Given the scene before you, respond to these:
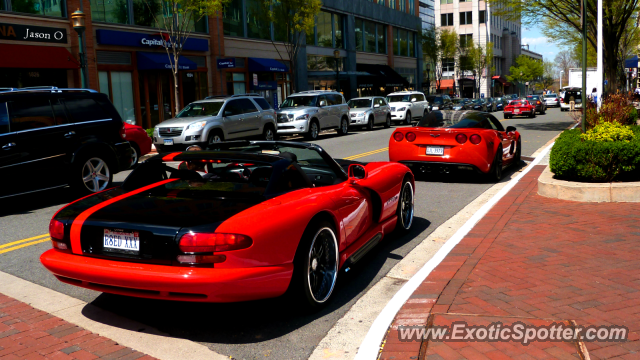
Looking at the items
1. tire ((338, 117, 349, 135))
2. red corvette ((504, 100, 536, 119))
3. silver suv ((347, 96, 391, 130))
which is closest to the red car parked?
tire ((338, 117, 349, 135))

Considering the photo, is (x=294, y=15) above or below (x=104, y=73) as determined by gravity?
above

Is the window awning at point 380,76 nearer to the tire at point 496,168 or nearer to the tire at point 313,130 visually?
the tire at point 313,130

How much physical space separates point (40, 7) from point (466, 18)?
276ft

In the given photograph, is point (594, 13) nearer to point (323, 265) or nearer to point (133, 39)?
point (133, 39)

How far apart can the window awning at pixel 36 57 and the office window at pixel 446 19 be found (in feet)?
276

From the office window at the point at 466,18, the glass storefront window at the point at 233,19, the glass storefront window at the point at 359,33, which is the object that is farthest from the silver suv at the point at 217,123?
the office window at the point at 466,18

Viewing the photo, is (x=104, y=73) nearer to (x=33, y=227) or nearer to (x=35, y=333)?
(x=33, y=227)

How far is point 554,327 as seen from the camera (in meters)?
4.17

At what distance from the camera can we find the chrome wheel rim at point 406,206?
7203 mm

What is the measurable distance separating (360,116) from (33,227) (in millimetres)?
22470

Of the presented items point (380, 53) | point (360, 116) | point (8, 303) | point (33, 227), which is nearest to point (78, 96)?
point (33, 227)

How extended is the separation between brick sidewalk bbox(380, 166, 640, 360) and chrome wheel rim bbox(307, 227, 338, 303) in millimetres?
626

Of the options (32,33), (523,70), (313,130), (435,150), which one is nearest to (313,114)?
(313,130)

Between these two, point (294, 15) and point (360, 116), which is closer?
point (360, 116)
